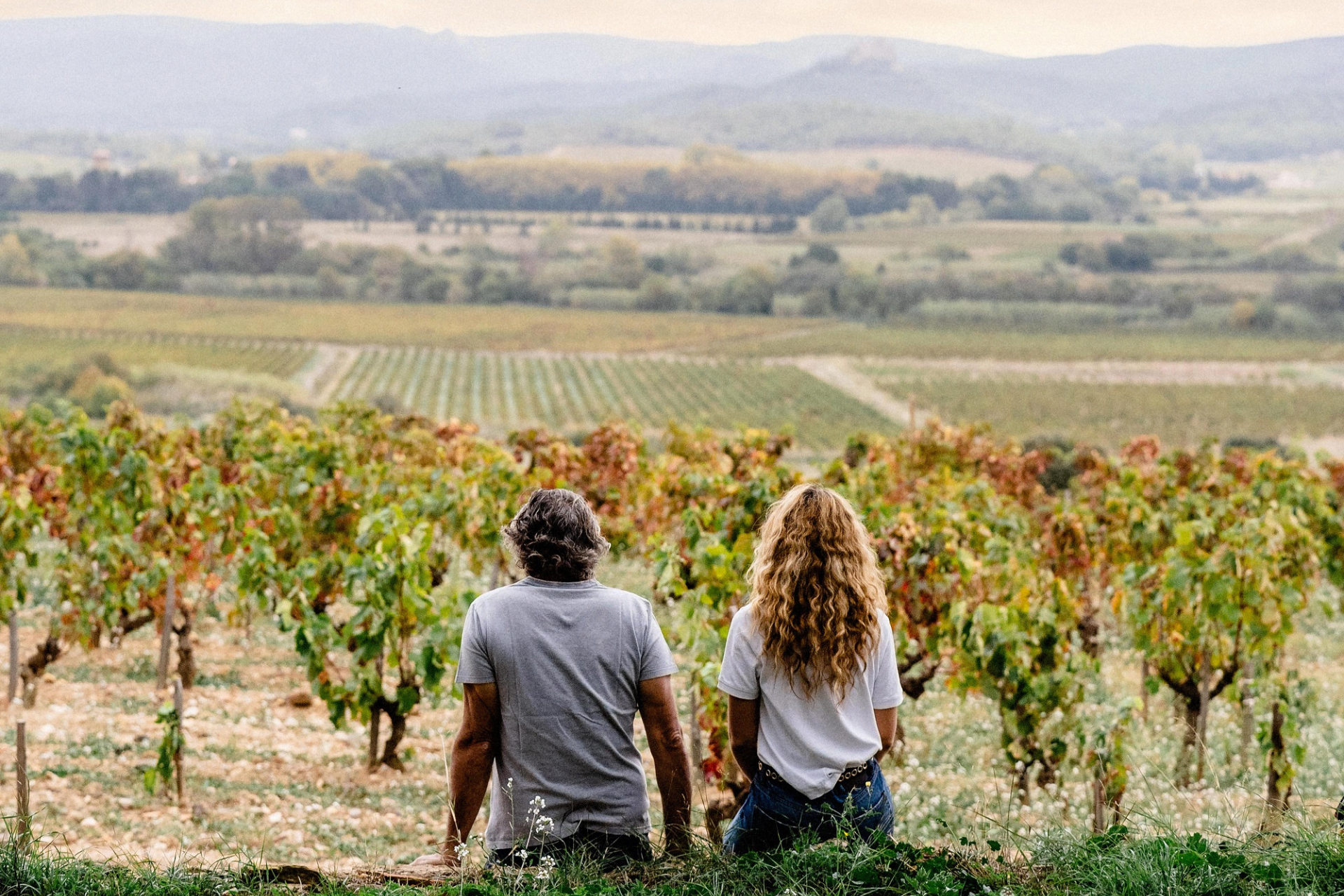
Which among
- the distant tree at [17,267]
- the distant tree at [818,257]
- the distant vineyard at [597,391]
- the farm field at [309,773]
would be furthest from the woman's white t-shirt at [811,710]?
the distant tree at [818,257]

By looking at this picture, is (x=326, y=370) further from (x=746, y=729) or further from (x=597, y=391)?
(x=746, y=729)

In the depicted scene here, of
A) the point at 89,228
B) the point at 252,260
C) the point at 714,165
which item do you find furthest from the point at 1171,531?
the point at 714,165

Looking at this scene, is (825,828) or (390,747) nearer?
(825,828)

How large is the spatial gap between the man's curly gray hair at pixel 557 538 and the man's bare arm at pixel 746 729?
51 cm

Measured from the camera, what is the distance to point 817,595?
2.95m

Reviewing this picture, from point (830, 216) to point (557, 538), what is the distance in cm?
12600

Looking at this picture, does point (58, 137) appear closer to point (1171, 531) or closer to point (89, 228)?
point (89, 228)

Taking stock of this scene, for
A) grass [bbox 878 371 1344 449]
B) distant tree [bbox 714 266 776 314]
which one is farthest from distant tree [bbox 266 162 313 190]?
grass [bbox 878 371 1344 449]

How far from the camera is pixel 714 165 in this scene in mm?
137125

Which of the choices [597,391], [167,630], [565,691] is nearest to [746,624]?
[565,691]

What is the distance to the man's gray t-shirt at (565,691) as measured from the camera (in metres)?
3.00

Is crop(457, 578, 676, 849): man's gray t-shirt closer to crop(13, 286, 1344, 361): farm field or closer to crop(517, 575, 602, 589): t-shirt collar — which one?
crop(517, 575, 602, 589): t-shirt collar

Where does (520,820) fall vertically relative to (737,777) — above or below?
above

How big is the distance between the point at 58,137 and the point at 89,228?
7307 cm
